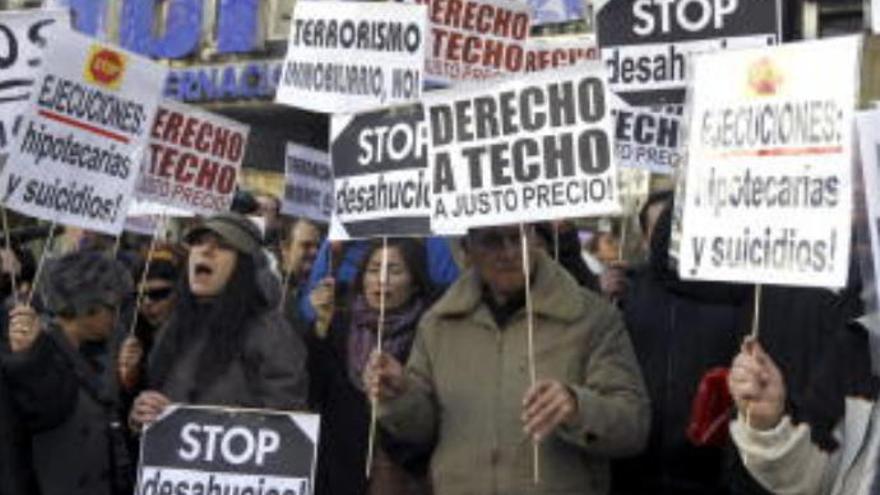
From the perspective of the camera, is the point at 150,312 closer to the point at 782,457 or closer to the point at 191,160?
the point at 191,160

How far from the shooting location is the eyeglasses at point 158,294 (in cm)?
642

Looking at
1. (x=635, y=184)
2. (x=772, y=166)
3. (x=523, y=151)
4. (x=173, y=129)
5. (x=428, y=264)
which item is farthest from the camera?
(x=635, y=184)

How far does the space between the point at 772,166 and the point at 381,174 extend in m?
1.71

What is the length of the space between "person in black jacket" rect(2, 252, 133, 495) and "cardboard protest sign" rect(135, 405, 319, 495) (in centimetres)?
19

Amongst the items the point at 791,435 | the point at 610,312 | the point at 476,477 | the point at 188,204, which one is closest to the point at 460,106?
the point at 610,312

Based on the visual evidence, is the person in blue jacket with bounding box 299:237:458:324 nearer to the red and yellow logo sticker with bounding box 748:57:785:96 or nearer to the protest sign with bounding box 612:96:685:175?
the protest sign with bounding box 612:96:685:175

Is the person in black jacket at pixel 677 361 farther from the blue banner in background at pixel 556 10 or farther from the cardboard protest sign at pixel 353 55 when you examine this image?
the blue banner in background at pixel 556 10

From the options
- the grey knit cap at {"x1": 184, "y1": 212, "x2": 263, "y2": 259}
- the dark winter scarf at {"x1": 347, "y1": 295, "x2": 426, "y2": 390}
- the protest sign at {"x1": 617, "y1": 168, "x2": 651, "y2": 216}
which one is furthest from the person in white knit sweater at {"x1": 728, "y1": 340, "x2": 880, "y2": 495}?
the protest sign at {"x1": 617, "y1": 168, "x2": 651, "y2": 216}

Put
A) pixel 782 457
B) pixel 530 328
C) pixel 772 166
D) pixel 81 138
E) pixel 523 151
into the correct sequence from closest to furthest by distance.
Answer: pixel 782 457, pixel 772 166, pixel 530 328, pixel 523 151, pixel 81 138

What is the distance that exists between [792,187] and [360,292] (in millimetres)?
2202

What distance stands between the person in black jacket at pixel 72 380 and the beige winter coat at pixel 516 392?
43.1 inches

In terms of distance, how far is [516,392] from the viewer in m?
4.79

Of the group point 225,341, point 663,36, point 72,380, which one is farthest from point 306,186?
point 72,380

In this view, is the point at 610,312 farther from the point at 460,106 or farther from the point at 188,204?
the point at 188,204
